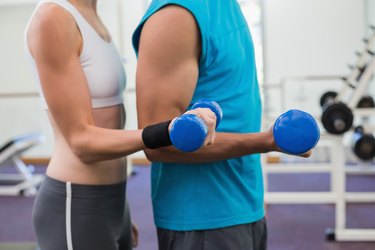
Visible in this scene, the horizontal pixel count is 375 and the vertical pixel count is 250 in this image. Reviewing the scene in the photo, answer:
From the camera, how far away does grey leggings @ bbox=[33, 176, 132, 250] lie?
834 mm

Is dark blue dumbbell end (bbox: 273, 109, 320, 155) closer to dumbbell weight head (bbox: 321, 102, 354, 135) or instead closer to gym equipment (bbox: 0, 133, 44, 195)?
dumbbell weight head (bbox: 321, 102, 354, 135)

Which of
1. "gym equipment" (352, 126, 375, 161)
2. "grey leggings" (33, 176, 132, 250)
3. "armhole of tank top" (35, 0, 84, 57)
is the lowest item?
"gym equipment" (352, 126, 375, 161)

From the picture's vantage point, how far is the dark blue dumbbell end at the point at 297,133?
0.65 metres

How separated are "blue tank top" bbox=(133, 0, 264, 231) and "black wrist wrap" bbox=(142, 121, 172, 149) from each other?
157 millimetres

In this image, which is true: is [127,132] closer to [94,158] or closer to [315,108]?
[94,158]

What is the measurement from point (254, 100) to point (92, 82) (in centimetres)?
33

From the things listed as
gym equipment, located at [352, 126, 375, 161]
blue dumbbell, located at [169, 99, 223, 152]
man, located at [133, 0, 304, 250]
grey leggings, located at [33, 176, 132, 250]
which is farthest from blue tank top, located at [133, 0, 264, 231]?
gym equipment, located at [352, 126, 375, 161]

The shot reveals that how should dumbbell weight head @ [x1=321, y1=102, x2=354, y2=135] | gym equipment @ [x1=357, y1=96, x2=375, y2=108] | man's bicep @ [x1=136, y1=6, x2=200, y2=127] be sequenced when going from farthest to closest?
gym equipment @ [x1=357, y1=96, x2=375, y2=108]
dumbbell weight head @ [x1=321, y1=102, x2=354, y2=135]
man's bicep @ [x1=136, y1=6, x2=200, y2=127]

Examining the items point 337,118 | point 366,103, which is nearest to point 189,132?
point 337,118

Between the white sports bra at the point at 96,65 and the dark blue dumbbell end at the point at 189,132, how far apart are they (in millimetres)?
312

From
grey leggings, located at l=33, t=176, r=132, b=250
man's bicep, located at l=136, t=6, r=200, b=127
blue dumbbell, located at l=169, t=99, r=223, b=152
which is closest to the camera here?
blue dumbbell, located at l=169, t=99, r=223, b=152

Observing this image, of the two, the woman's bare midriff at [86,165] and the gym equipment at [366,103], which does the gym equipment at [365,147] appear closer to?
the gym equipment at [366,103]

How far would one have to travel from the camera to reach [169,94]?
75cm

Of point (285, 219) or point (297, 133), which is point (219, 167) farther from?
point (285, 219)
